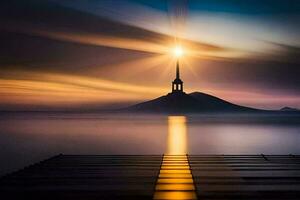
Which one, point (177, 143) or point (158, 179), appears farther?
point (177, 143)

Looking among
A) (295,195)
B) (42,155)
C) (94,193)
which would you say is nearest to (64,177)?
(94,193)

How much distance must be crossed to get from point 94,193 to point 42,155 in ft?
77.3

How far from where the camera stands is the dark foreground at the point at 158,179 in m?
9.02

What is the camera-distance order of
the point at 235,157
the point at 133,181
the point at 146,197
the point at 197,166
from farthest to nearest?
the point at 235,157, the point at 197,166, the point at 133,181, the point at 146,197

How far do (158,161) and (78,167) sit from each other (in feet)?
8.73

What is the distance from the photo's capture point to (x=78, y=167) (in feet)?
43.8

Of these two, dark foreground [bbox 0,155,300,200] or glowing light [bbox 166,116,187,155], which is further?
glowing light [bbox 166,116,187,155]

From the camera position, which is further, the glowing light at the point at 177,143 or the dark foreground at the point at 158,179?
the glowing light at the point at 177,143

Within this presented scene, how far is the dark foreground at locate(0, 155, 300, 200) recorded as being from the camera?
902cm

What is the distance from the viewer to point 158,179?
10695mm

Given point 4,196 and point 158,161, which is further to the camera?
point 158,161

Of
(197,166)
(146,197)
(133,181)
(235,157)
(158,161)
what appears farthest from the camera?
(235,157)

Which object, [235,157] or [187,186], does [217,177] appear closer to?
[187,186]

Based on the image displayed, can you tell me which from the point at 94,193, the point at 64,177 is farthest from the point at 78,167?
the point at 94,193
